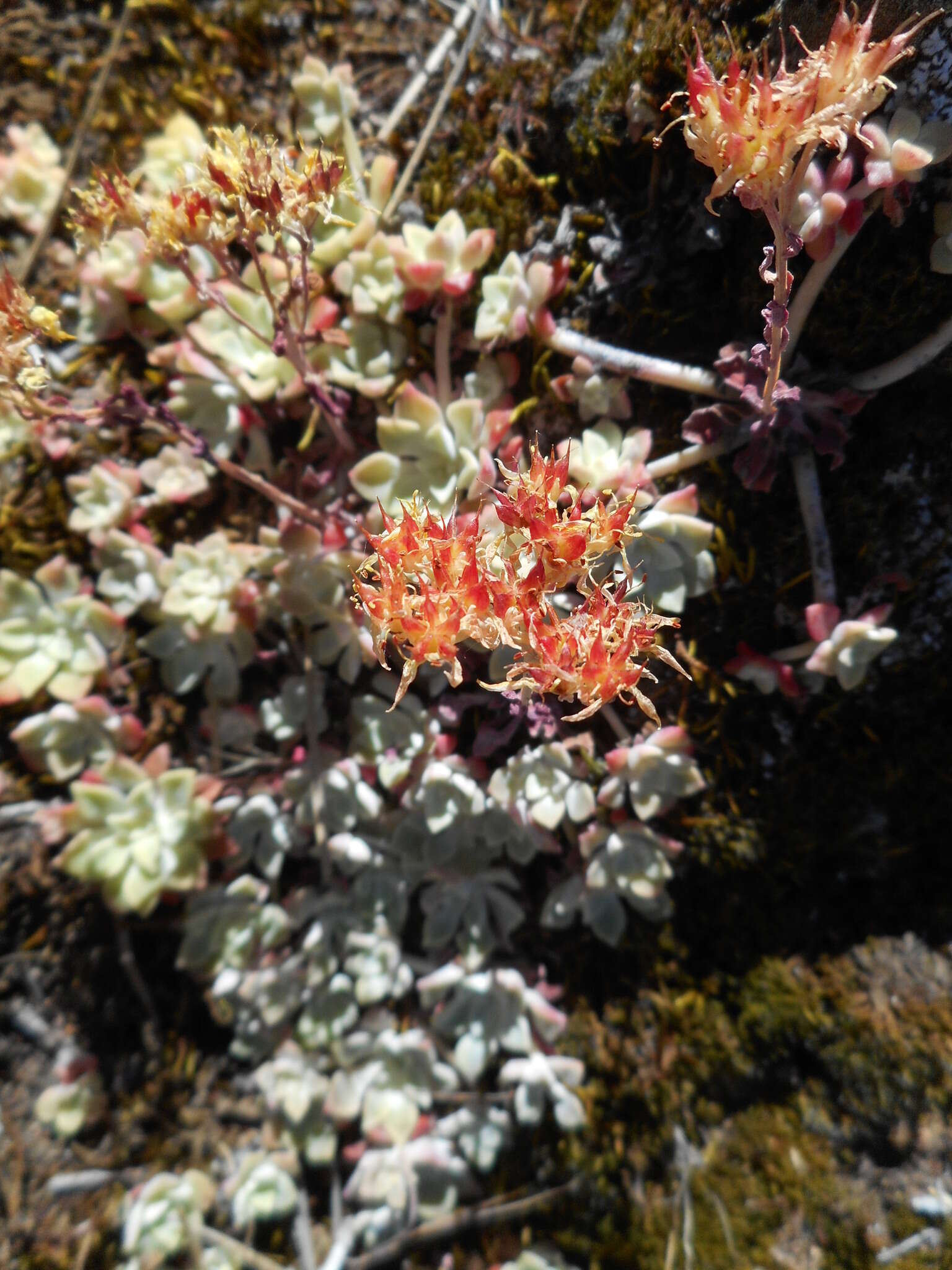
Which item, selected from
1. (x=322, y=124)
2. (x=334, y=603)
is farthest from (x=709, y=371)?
(x=322, y=124)

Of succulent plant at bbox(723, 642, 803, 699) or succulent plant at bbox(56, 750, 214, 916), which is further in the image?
succulent plant at bbox(56, 750, 214, 916)

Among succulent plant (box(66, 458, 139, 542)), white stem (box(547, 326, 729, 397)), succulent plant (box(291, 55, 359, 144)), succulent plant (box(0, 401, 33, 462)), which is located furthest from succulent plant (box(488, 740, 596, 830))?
succulent plant (box(291, 55, 359, 144))

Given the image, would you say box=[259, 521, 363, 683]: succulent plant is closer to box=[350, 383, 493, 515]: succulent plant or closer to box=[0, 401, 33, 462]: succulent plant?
box=[350, 383, 493, 515]: succulent plant

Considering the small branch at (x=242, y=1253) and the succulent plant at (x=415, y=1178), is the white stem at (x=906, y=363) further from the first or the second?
the small branch at (x=242, y=1253)

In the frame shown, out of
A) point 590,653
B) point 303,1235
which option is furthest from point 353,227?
point 303,1235

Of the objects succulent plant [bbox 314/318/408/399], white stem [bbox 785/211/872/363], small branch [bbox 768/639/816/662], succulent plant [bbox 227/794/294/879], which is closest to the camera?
white stem [bbox 785/211/872/363]

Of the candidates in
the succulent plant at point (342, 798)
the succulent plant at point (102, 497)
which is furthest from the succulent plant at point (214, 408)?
the succulent plant at point (342, 798)

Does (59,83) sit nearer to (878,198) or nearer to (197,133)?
(197,133)
